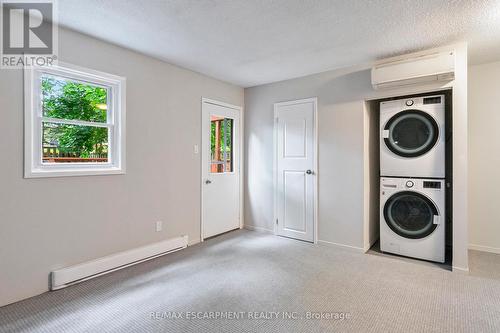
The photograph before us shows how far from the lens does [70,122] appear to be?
2.60 meters

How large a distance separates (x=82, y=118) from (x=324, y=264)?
9.95 ft

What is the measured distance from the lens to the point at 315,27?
247cm

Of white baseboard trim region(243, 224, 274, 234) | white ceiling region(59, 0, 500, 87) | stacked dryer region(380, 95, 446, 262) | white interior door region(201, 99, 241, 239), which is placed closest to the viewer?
white ceiling region(59, 0, 500, 87)

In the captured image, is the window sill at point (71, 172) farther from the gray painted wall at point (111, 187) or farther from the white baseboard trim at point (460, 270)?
the white baseboard trim at point (460, 270)

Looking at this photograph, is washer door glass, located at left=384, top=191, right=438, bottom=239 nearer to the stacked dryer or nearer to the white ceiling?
the stacked dryer

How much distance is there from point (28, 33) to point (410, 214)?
14.2 ft

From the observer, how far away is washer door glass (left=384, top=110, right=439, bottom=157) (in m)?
3.04

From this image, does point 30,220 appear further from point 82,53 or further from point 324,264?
point 324,264

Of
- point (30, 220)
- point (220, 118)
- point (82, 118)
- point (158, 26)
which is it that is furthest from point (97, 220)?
point (220, 118)

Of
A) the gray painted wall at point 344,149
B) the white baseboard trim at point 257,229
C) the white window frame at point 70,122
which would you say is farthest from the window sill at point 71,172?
the gray painted wall at point 344,149

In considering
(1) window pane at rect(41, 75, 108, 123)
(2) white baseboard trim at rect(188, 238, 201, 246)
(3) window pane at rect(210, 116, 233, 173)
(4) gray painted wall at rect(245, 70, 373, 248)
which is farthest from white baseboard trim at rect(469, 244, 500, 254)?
(1) window pane at rect(41, 75, 108, 123)

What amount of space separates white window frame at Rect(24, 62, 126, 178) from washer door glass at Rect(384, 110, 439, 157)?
10.3 feet

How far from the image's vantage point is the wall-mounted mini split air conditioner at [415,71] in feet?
8.87

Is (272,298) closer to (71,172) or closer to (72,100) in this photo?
(71,172)
